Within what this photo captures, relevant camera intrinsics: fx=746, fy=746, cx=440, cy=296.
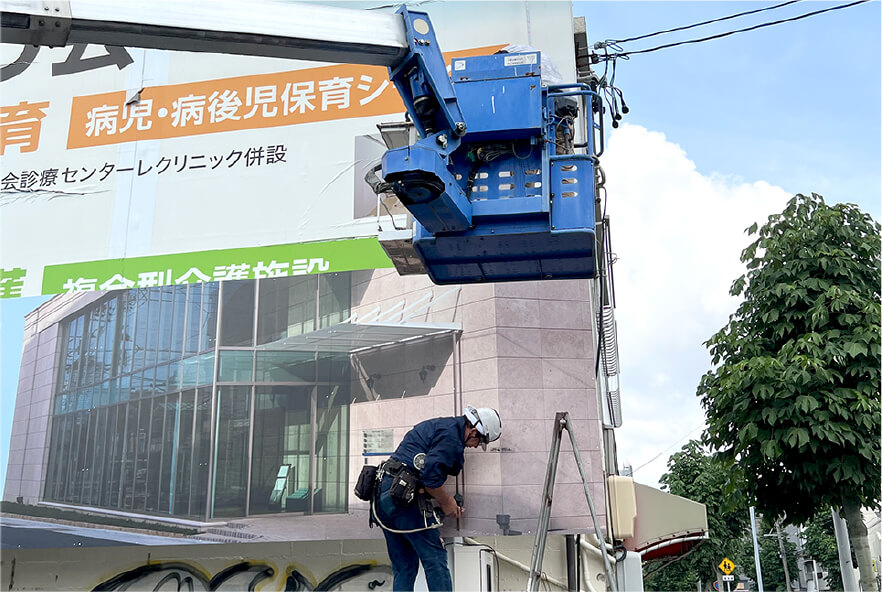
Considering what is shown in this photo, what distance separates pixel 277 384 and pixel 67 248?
2.61 metres

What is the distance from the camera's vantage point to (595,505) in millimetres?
5902

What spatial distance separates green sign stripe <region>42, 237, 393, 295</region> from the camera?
22.0 ft

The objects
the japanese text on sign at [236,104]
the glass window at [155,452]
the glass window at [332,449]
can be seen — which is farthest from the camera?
the japanese text on sign at [236,104]

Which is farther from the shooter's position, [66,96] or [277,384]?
[66,96]

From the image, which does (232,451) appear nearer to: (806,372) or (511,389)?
(511,389)

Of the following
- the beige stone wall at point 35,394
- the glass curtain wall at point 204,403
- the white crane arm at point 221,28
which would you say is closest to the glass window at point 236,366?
the glass curtain wall at point 204,403

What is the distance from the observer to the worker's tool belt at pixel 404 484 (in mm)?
5145

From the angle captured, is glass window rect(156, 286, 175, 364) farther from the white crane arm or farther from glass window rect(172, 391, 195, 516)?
the white crane arm

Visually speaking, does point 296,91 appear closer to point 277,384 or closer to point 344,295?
point 344,295

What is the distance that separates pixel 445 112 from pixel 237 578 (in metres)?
4.40

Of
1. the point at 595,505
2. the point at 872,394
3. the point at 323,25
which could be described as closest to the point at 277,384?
the point at 595,505

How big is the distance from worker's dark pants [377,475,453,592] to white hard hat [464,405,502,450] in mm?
732

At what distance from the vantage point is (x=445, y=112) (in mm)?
4223

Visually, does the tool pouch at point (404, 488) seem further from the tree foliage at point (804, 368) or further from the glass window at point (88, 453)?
the glass window at point (88, 453)
